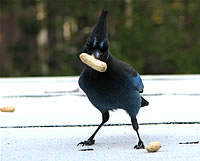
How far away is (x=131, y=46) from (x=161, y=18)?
117 centimetres

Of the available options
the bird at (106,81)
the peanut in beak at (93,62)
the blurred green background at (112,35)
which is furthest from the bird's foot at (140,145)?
the blurred green background at (112,35)

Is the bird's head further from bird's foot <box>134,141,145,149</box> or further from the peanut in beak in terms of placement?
bird's foot <box>134,141,145,149</box>

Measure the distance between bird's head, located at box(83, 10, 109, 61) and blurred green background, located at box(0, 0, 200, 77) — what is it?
4.55 meters

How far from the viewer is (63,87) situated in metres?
3.03

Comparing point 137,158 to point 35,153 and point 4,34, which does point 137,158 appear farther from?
point 4,34

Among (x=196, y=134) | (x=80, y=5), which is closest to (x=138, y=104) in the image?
(x=196, y=134)

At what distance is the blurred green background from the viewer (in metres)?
6.75

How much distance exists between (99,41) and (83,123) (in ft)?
1.88

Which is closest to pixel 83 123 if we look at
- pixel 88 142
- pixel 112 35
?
pixel 88 142

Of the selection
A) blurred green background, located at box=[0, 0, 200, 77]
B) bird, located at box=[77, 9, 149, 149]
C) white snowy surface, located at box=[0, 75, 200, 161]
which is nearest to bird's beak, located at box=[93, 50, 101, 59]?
bird, located at box=[77, 9, 149, 149]

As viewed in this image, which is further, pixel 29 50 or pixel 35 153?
pixel 29 50

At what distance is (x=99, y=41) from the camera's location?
1.52 meters

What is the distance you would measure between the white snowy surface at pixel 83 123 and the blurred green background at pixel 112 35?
3.34 m

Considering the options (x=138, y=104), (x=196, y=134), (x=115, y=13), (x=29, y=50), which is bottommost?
(x=29, y=50)
